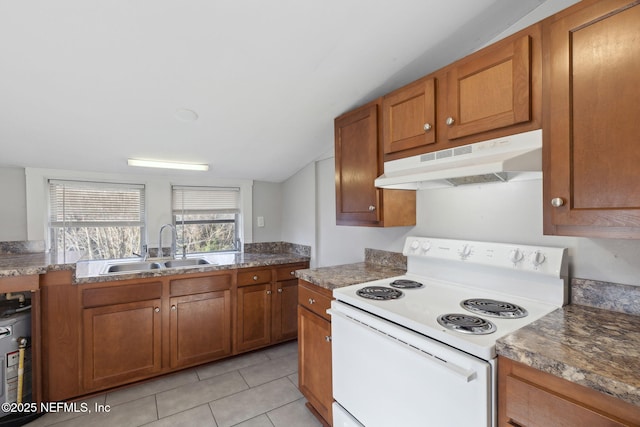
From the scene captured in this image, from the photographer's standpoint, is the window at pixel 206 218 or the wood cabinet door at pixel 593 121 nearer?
the wood cabinet door at pixel 593 121

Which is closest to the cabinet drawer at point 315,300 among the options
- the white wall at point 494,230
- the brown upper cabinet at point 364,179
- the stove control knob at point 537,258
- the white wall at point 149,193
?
the brown upper cabinet at point 364,179

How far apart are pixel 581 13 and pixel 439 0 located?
0.54 meters

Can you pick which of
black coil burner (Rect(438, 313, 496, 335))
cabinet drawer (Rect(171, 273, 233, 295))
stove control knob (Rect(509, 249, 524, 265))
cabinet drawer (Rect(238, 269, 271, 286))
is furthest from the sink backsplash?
stove control knob (Rect(509, 249, 524, 265))

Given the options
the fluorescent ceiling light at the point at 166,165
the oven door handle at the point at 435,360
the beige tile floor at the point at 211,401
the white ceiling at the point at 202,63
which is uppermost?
the white ceiling at the point at 202,63

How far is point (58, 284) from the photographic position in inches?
80.2

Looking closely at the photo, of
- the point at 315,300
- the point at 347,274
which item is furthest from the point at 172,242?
the point at 347,274

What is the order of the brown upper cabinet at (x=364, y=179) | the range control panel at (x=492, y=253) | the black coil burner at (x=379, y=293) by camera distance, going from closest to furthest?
the range control panel at (x=492, y=253)
the black coil burner at (x=379, y=293)
the brown upper cabinet at (x=364, y=179)

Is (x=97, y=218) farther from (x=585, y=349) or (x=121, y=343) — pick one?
(x=585, y=349)

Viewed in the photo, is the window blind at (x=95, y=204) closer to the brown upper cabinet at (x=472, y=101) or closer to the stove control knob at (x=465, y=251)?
the brown upper cabinet at (x=472, y=101)

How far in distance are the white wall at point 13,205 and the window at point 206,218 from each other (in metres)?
1.11

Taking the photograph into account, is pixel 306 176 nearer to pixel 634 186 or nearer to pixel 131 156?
pixel 131 156

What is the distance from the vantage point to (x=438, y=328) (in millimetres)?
1145

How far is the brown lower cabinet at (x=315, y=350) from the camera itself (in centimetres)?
179

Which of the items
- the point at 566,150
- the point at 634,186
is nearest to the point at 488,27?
the point at 566,150
